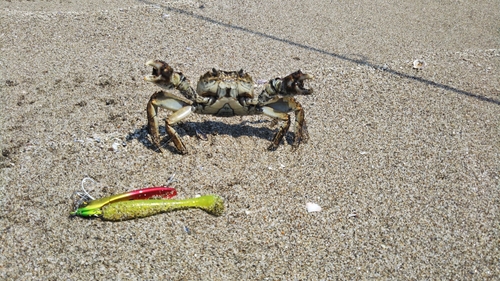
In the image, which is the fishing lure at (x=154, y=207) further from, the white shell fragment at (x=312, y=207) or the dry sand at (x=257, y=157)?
the white shell fragment at (x=312, y=207)

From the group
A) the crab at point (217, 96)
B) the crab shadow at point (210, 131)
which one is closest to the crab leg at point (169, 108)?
the crab at point (217, 96)

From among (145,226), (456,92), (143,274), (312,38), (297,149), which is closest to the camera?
(143,274)

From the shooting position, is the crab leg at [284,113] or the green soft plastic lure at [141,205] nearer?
the green soft plastic lure at [141,205]

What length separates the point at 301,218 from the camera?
3344 millimetres

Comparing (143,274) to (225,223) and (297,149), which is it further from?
(297,149)

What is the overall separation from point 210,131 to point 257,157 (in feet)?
1.79

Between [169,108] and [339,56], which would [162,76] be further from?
[339,56]

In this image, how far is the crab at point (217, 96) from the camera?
352 centimetres

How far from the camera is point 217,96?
140 inches

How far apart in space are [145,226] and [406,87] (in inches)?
143

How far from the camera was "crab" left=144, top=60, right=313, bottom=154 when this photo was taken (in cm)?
352

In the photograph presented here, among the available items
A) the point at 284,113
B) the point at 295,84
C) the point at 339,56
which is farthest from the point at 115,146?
the point at 339,56

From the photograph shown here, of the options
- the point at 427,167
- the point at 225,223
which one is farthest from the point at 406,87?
the point at 225,223

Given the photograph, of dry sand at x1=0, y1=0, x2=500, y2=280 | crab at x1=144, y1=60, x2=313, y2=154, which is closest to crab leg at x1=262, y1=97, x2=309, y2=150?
crab at x1=144, y1=60, x2=313, y2=154
